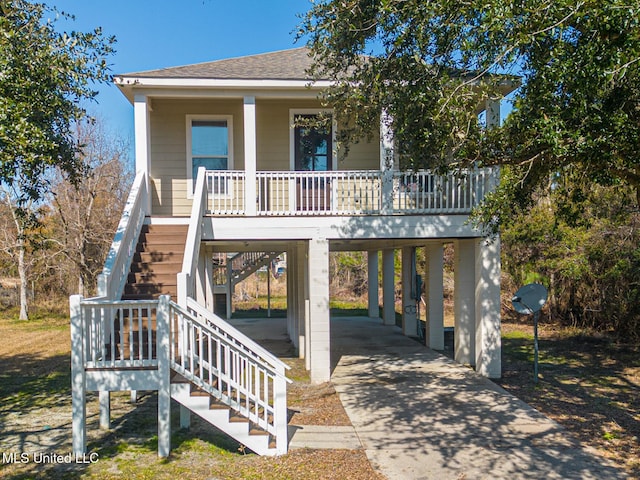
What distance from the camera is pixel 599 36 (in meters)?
4.53

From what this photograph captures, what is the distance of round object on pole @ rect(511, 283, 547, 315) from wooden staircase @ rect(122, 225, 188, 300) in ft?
21.1

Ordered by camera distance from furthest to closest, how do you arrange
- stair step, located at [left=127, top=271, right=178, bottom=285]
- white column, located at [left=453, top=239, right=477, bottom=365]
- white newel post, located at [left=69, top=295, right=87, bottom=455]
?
white column, located at [left=453, top=239, right=477, bottom=365]
stair step, located at [left=127, top=271, right=178, bottom=285]
white newel post, located at [left=69, top=295, right=87, bottom=455]

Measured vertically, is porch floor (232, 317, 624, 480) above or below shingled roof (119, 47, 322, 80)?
below

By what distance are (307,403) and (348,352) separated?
438 centimetres

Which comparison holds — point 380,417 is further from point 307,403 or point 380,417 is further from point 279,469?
point 279,469

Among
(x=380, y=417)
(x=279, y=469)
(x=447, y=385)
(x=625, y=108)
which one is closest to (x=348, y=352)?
(x=447, y=385)

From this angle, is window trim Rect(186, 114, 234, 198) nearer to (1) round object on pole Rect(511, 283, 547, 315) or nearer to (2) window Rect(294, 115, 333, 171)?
(2) window Rect(294, 115, 333, 171)

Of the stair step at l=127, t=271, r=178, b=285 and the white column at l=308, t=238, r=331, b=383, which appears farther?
the white column at l=308, t=238, r=331, b=383

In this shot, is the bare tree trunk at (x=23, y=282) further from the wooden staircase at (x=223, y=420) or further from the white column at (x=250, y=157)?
the wooden staircase at (x=223, y=420)

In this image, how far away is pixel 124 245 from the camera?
736cm

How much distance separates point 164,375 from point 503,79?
547cm

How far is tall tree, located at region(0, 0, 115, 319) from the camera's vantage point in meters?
5.36

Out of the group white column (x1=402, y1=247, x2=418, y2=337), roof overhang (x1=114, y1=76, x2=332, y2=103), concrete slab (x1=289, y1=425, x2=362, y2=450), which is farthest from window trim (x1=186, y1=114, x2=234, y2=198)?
white column (x1=402, y1=247, x2=418, y2=337)

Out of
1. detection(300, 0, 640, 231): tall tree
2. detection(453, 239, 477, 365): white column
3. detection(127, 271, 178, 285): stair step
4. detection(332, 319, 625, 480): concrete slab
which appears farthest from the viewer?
detection(453, 239, 477, 365): white column
